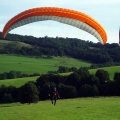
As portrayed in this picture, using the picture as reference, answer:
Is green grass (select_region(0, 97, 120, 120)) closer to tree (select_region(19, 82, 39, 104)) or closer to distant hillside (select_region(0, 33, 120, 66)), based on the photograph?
tree (select_region(19, 82, 39, 104))

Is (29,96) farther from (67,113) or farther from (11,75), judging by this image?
(11,75)

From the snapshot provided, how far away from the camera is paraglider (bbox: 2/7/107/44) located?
25.9 metres

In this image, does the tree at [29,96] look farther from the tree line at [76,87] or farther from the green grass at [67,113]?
the green grass at [67,113]

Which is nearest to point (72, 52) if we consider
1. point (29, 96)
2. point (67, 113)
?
point (29, 96)

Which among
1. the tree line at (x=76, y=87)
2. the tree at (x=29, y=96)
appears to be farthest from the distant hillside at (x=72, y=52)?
the tree at (x=29, y=96)

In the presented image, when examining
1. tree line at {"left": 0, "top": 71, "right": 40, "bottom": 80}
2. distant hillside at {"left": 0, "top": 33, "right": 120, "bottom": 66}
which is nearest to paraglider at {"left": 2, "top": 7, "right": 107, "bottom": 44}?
tree line at {"left": 0, "top": 71, "right": 40, "bottom": 80}

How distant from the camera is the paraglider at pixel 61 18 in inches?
1021

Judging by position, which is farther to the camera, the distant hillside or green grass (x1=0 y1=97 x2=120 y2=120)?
the distant hillside

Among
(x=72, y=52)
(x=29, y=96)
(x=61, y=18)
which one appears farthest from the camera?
(x=72, y=52)

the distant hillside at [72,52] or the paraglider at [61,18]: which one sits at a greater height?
the distant hillside at [72,52]

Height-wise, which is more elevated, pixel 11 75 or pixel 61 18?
pixel 61 18

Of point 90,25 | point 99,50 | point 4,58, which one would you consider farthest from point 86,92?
point 99,50

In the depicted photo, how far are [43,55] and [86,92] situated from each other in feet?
296

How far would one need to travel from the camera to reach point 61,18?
26.7 meters
